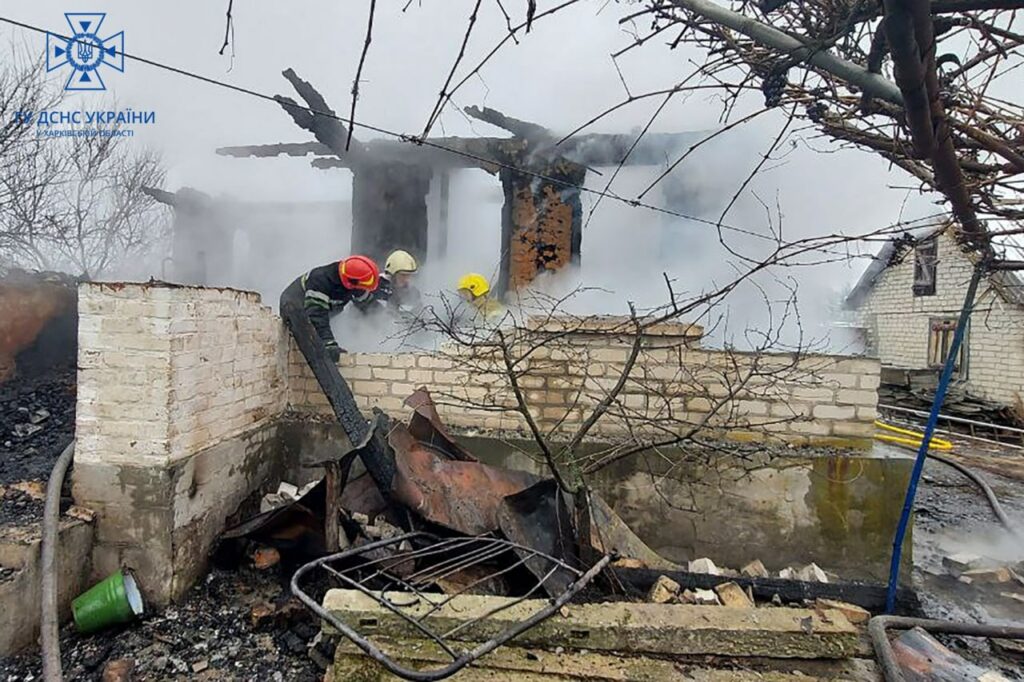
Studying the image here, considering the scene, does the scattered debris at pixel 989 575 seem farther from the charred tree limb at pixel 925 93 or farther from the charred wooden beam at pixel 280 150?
the charred wooden beam at pixel 280 150

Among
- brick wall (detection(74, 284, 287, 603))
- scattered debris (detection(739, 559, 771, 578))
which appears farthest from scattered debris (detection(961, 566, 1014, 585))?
brick wall (detection(74, 284, 287, 603))

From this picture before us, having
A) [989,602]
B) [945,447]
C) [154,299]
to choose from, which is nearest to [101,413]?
[154,299]

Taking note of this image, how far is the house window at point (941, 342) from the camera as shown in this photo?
14.0 m

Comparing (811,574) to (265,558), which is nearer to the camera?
(265,558)

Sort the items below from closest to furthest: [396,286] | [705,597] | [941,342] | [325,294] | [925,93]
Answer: [925,93], [705,597], [325,294], [396,286], [941,342]

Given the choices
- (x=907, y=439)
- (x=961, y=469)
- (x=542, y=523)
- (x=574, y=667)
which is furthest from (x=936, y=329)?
(x=574, y=667)

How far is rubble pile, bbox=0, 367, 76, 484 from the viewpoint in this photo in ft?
13.7

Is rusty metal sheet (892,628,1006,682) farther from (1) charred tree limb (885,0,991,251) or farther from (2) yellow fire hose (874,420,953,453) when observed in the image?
(2) yellow fire hose (874,420,953,453)

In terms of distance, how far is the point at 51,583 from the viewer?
3104 millimetres

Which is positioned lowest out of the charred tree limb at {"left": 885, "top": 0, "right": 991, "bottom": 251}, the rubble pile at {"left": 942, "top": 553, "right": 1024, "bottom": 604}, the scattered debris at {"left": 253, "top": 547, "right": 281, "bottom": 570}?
the rubble pile at {"left": 942, "top": 553, "right": 1024, "bottom": 604}

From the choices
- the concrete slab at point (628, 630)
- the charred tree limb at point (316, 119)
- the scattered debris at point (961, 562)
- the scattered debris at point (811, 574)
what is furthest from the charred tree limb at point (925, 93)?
the charred tree limb at point (316, 119)

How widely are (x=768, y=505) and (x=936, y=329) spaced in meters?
13.9

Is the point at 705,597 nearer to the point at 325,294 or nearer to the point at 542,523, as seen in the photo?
the point at 542,523

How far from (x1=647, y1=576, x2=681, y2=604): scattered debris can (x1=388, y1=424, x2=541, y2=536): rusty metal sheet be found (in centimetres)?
109
